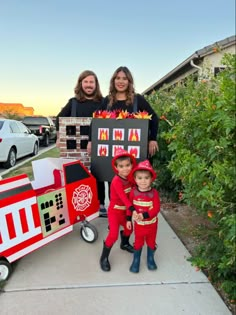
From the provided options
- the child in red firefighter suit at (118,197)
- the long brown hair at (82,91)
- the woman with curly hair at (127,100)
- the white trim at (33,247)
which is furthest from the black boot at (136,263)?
the long brown hair at (82,91)

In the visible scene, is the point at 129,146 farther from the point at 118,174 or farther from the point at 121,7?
the point at 121,7

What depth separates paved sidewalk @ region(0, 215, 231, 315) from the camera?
7.35 feet

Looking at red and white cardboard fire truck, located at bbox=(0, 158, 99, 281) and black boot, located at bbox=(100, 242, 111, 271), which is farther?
→ black boot, located at bbox=(100, 242, 111, 271)

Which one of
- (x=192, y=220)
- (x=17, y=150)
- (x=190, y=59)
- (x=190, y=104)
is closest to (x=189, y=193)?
(x=190, y=104)

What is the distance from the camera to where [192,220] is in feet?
12.9

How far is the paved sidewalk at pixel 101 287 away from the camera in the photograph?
7.35ft

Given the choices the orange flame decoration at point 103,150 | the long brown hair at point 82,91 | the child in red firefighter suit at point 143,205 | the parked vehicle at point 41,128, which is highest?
the long brown hair at point 82,91

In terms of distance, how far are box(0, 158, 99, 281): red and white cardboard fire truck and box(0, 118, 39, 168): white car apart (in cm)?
544

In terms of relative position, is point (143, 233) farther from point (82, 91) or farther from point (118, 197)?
point (82, 91)

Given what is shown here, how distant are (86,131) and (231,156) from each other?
238cm

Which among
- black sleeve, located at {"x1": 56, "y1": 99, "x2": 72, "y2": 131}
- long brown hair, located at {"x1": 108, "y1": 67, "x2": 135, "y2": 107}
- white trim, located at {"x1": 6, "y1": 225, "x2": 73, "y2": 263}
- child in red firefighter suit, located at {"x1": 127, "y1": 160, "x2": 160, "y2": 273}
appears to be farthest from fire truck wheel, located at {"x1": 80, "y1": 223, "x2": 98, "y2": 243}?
black sleeve, located at {"x1": 56, "y1": 99, "x2": 72, "y2": 131}

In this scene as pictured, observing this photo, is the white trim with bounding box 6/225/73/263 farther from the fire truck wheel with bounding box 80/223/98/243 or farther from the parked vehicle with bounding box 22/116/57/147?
the parked vehicle with bounding box 22/116/57/147

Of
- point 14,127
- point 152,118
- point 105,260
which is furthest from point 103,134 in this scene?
point 14,127

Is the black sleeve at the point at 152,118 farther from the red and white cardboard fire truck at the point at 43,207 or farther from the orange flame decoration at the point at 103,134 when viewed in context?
the red and white cardboard fire truck at the point at 43,207
